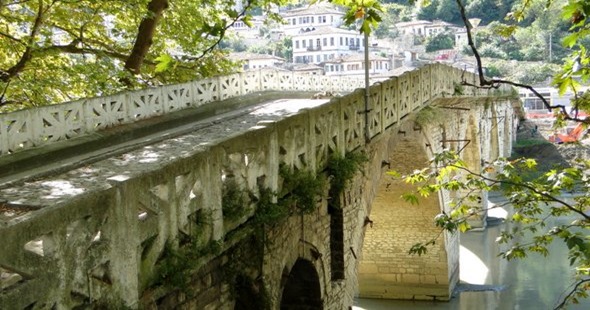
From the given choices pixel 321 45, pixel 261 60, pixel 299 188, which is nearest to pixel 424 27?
pixel 321 45

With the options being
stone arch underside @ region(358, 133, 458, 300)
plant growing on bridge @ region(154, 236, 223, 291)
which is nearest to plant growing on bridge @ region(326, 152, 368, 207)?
plant growing on bridge @ region(154, 236, 223, 291)

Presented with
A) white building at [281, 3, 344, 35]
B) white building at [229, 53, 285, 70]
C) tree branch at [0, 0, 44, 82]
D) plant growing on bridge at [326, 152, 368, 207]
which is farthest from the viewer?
white building at [281, 3, 344, 35]

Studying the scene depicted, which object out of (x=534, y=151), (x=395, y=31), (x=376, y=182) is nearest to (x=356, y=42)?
(x=395, y=31)

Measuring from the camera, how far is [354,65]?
6769 centimetres

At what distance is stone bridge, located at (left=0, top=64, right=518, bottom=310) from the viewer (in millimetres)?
4142

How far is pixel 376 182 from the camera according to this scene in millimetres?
12602

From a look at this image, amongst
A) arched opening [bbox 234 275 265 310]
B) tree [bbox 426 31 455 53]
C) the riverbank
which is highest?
tree [bbox 426 31 455 53]

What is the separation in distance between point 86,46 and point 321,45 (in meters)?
70.0

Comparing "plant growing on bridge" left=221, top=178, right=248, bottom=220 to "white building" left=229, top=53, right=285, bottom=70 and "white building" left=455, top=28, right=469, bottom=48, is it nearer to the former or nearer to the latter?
"white building" left=229, top=53, right=285, bottom=70

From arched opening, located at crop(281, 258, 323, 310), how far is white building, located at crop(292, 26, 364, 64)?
7442 centimetres

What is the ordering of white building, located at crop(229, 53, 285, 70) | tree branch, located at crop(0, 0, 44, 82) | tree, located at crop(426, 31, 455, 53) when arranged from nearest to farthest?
tree branch, located at crop(0, 0, 44, 82), white building, located at crop(229, 53, 285, 70), tree, located at crop(426, 31, 455, 53)

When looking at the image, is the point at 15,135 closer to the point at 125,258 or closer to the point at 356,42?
the point at 125,258

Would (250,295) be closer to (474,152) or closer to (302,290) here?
(302,290)

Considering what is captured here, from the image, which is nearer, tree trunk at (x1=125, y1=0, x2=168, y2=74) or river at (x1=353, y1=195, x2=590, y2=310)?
tree trunk at (x1=125, y1=0, x2=168, y2=74)
